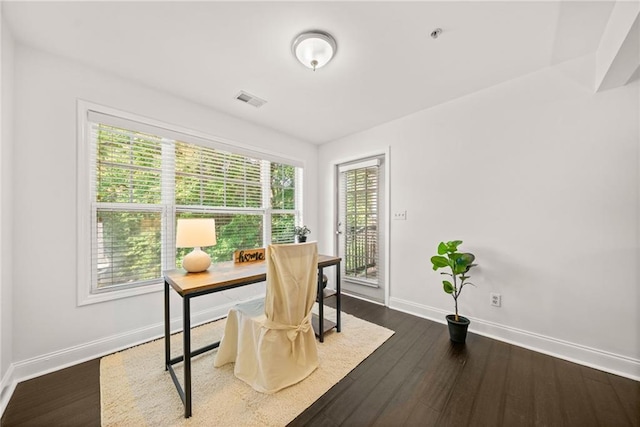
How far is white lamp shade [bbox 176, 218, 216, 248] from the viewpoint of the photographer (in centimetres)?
175

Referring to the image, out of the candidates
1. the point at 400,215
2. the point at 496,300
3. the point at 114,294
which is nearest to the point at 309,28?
the point at 400,215

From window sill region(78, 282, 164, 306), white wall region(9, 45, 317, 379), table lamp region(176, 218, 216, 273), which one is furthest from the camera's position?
window sill region(78, 282, 164, 306)

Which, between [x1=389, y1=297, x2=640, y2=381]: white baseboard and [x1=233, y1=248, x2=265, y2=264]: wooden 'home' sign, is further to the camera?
[x1=233, y1=248, x2=265, y2=264]: wooden 'home' sign

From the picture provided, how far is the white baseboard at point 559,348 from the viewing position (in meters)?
1.66

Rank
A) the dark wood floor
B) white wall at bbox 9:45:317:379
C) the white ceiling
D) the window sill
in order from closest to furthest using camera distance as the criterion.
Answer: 1. the dark wood floor
2. the white ceiling
3. white wall at bbox 9:45:317:379
4. the window sill

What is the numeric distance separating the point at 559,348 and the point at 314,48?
10.0 ft

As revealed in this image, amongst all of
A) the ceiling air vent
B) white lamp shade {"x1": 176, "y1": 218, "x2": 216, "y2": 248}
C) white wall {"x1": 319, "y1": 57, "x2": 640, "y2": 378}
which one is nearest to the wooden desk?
white lamp shade {"x1": 176, "y1": 218, "x2": 216, "y2": 248}

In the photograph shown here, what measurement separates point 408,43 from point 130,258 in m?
2.97

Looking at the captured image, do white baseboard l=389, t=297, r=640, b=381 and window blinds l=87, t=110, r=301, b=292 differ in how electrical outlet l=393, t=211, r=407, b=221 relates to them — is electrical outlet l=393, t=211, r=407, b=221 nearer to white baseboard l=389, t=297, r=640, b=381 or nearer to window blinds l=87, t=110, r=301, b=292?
white baseboard l=389, t=297, r=640, b=381

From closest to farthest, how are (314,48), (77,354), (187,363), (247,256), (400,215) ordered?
1. (187,363)
2. (314,48)
3. (77,354)
4. (247,256)
5. (400,215)

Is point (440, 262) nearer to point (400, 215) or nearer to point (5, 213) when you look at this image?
point (400, 215)

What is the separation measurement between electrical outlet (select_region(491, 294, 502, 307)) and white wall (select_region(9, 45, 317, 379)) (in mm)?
3310

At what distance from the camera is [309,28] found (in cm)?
156

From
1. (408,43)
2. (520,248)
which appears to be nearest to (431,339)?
(520,248)
